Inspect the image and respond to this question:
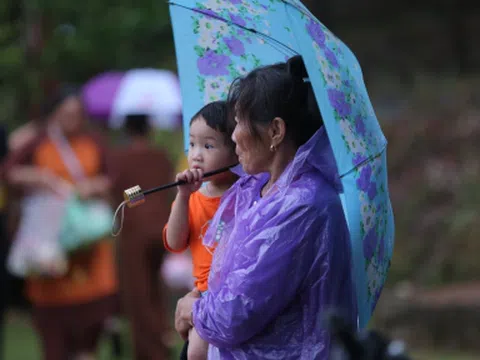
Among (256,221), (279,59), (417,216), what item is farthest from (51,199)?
(417,216)

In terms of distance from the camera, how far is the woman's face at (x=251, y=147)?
302cm

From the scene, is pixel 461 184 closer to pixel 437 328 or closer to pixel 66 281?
pixel 437 328

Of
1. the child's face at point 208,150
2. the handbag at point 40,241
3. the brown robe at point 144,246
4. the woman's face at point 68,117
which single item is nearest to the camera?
the child's face at point 208,150

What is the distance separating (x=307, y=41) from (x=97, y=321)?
15.1ft

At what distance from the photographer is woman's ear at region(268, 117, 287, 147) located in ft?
9.80

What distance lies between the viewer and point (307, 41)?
2.89 meters

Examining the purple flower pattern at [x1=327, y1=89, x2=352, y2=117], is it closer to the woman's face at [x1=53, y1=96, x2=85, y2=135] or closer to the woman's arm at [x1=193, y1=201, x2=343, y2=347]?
the woman's arm at [x1=193, y1=201, x2=343, y2=347]

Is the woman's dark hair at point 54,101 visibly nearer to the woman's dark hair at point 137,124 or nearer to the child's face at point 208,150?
the woman's dark hair at point 137,124

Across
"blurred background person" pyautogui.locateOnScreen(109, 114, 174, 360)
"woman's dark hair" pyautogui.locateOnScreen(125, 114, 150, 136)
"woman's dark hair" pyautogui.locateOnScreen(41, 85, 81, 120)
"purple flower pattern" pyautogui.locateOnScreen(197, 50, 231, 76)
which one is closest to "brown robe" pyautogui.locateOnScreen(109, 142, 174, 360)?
"blurred background person" pyautogui.locateOnScreen(109, 114, 174, 360)

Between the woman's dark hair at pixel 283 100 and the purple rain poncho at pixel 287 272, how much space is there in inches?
2.3

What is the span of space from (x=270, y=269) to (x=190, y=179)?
19.3 inches

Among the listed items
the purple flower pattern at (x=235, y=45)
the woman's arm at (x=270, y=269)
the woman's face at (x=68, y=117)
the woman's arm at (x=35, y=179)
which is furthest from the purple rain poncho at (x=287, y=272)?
the woman's face at (x=68, y=117)

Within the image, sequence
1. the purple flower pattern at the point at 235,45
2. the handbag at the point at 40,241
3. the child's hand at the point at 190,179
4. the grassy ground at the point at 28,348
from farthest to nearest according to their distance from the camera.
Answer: the grassy ground at the point at 28,348 < the handbag at the point at 40,241 < the purple flower pattern at the point at 235,45 < the child's hand at the point at 190,179

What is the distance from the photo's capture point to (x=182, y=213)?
3.30 meters
